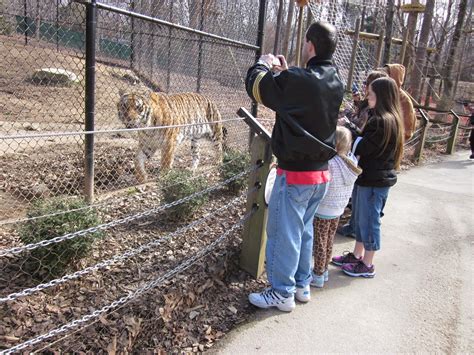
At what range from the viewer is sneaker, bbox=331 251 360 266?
394 centimetres

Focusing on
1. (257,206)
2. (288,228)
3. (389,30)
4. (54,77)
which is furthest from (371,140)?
(54,77)

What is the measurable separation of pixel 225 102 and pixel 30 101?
199 inches

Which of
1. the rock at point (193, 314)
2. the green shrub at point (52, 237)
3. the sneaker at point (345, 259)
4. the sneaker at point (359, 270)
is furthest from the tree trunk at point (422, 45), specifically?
the green shrub at point (52, 237)

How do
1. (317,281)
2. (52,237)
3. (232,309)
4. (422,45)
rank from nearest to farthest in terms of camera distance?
(52,237), (232,309), (317,281), (422,45)

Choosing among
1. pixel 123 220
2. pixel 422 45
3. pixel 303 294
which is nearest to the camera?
pixel 123 220

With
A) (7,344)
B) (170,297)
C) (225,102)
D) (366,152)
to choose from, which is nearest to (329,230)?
(366,152)

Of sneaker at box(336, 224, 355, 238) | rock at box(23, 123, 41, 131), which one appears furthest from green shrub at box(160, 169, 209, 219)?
rock at box(23, 123, 41, 131)

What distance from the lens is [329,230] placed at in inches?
136

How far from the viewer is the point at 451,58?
14156 mm

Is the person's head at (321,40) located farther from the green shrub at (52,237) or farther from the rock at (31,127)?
the rock at (31,127)

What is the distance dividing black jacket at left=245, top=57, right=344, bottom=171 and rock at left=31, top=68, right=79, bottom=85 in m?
11.7

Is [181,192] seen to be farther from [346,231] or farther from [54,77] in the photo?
[54,77]

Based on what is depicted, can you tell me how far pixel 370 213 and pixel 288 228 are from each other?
1.17 metres

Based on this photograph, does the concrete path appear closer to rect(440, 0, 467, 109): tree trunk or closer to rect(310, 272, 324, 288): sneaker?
rect(310, 272, 324, 288): sneaker
